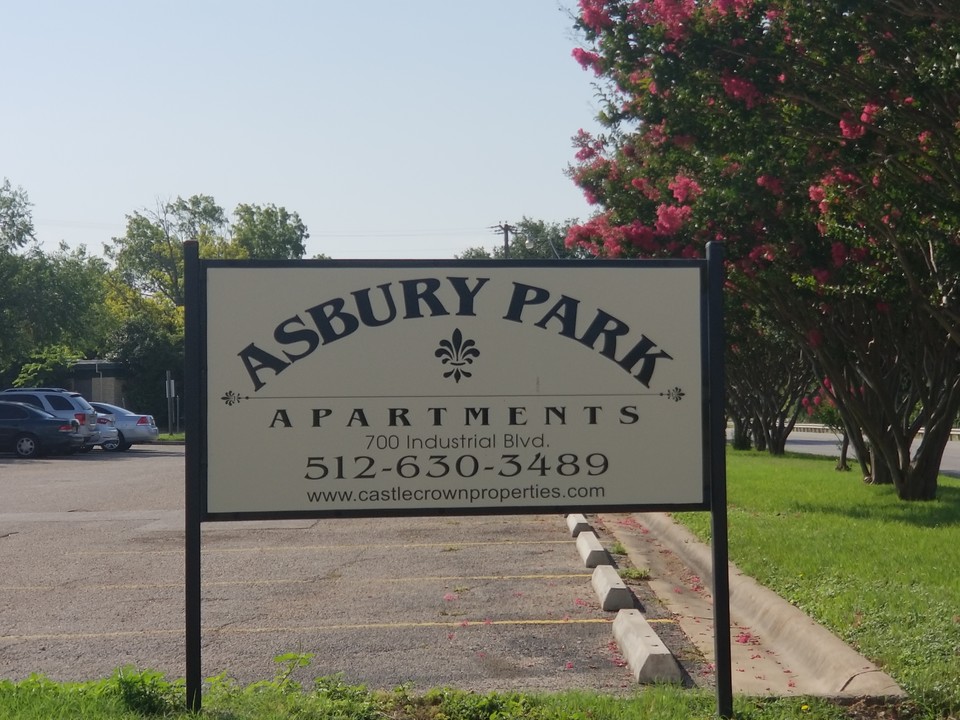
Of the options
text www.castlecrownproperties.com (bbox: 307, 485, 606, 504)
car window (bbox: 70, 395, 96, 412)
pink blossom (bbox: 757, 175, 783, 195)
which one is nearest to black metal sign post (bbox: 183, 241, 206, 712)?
text www.castlecrownproperties.com (bbox: 307, 485, 606, 504)

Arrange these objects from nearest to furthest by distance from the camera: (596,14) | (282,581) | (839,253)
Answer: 1. (282,581)
2. (596,14)
3. (839,253)

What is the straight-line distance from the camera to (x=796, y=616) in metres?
7.65

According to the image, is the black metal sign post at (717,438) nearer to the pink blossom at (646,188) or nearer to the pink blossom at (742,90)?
the pink blossom at (742,90)

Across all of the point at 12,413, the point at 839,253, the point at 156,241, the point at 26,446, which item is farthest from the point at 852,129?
the point at 156,241

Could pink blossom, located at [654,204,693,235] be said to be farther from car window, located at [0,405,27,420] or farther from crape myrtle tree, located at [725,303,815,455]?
car window, located at [0,405,27,420]

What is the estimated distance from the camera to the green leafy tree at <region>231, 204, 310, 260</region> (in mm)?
96000

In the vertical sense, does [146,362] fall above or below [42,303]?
below

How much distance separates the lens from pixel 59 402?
109 feet

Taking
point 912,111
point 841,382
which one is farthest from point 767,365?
point 912,111

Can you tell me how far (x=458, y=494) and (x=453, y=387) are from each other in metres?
0.52

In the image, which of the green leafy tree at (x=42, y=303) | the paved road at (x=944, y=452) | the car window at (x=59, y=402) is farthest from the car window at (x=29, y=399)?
the paved road at (x=944, y=452)

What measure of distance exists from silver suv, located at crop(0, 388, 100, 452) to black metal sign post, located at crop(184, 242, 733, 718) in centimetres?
2801

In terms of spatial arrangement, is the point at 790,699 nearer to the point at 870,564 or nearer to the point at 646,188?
the point at 870,564

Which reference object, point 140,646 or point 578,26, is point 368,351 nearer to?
point 140,646
